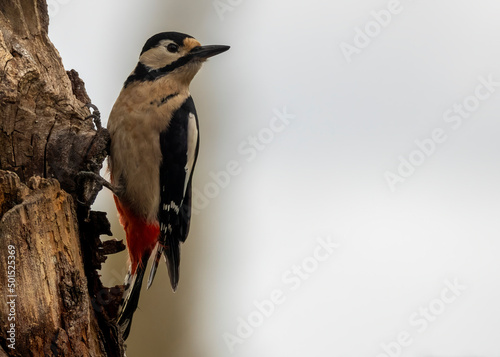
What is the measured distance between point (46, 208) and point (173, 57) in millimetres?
1444

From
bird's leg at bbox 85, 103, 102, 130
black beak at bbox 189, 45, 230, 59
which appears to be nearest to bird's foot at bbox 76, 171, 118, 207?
bird's leg at bbox 85, 103, 102, 130

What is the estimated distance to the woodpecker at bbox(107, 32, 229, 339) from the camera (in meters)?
3.13

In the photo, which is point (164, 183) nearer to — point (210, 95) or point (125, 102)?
point (125, 102)

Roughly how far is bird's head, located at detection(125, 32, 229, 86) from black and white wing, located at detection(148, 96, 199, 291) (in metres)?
0.19

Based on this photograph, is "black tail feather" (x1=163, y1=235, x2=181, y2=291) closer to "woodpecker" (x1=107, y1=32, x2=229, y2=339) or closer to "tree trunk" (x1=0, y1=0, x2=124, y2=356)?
"woodpecker" (x1=107, y1=32, x2=229, y2=339)

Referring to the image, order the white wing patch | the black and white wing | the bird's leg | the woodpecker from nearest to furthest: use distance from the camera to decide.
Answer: the bird's leg → the woodpecker → the black and white wing → the white wing patch

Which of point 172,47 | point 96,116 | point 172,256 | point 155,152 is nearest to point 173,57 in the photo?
point 172,47

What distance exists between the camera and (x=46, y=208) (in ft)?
7.60

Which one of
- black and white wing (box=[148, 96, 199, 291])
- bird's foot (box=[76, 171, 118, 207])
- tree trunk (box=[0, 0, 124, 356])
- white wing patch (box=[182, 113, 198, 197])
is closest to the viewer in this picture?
tree trunk (box=[0, 0, 124, 356])

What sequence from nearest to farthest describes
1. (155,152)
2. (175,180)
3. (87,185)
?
(87,185)
(155,152)
(175,180)

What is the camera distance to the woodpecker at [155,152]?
10.3ft

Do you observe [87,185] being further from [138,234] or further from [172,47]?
[172,47]

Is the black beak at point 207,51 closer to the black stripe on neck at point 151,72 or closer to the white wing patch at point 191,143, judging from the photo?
the black stripe on neck at point 151,72

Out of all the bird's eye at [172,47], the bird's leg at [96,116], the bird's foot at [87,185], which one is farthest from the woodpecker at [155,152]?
the bird's foot at [87,185]
